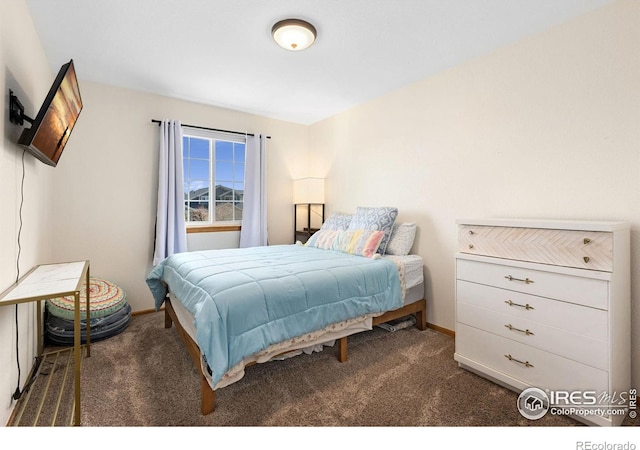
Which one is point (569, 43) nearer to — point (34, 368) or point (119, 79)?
point (119, 79)

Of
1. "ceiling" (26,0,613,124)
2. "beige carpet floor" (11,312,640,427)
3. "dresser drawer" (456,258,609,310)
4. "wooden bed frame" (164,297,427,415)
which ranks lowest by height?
"beige carpet floor" (11,312,640,427)

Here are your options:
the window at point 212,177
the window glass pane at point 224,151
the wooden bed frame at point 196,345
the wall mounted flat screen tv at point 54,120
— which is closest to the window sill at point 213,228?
the window at point 212,177

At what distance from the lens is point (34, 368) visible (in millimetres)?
2068

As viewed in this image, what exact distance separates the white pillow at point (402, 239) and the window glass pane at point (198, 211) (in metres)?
2.34

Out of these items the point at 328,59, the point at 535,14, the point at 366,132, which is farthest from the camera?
the point at 366,132

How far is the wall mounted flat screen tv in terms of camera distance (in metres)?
1.61

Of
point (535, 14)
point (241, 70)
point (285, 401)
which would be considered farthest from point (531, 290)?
point (241, 70)

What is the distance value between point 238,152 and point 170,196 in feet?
3.67

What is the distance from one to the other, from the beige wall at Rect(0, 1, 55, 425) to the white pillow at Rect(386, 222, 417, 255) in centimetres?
274

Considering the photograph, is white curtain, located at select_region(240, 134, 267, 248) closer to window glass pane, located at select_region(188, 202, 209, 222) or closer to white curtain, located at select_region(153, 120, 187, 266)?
window glass pane, located at select_region(188, 202, 209, 222)

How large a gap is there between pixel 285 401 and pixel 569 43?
2.95 metres

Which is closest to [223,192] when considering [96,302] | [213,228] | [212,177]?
[212,177]

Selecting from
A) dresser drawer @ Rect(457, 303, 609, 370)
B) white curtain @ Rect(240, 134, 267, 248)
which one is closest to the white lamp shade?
white curtain @ Rect(240, 134, 267, 248)

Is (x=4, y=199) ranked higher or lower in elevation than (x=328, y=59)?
lower
